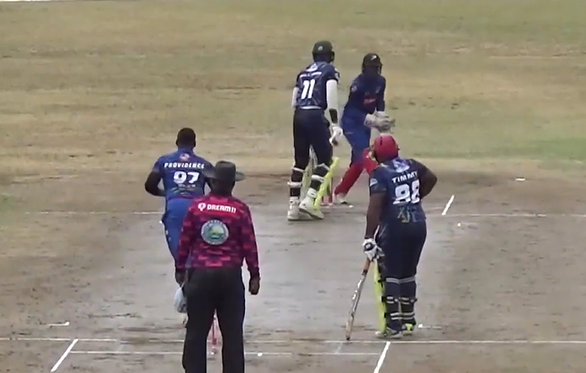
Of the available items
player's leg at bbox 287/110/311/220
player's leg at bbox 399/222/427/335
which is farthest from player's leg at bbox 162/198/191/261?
player's leg at bbox 287/110/311/220

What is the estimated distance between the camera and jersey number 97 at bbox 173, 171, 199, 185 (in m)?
13.2

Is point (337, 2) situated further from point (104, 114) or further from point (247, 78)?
point (104, 114)

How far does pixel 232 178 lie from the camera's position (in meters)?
11.1

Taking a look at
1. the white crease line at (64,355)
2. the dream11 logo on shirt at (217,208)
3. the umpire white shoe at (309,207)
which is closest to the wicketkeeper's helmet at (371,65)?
the umpire white shoe at (309,207)

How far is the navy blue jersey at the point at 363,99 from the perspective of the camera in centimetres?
1836

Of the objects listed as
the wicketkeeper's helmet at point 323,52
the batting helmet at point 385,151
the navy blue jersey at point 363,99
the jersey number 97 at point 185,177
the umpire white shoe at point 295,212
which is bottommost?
the umpire white shoe at point 295,212

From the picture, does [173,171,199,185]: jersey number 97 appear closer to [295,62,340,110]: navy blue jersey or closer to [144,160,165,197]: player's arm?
[144,160,165,197]: player's arm

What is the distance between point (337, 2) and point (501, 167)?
21.5m

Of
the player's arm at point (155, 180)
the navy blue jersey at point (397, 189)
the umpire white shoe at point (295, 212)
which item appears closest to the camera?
the navy blue jersey at point (397, 189)

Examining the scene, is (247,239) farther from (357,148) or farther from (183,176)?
(357,148)

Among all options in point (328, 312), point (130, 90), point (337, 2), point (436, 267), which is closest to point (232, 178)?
point (328, 312)

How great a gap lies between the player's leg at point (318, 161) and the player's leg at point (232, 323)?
7078 millimetres

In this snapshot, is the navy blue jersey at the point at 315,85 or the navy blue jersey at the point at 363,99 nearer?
the navy blue jersey at the point at 315,85

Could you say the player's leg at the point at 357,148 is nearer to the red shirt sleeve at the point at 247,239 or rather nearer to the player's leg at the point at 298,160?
the player's leg at the point at 298,160
